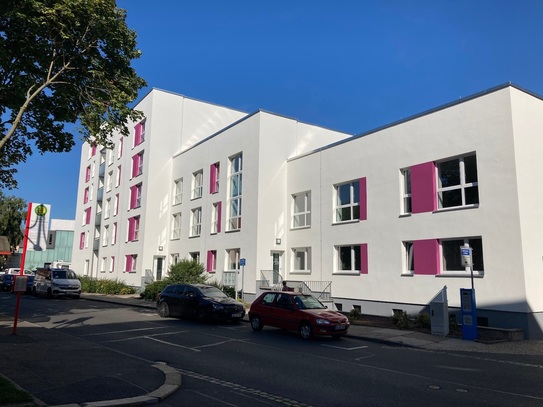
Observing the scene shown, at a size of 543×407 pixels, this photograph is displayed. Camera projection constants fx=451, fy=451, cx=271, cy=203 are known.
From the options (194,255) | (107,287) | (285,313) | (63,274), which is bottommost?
(285,313)

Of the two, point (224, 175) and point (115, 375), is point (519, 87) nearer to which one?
point (115, 375)

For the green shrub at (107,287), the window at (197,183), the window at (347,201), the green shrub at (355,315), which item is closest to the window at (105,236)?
the green shrub at (107,287)

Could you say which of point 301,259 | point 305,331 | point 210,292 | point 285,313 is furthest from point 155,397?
point 301,259

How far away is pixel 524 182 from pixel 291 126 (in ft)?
49.9

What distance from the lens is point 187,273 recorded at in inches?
1051

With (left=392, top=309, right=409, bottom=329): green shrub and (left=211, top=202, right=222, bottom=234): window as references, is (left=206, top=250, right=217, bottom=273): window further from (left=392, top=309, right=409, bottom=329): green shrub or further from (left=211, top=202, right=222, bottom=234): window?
(left=392, top=309, right=409, bottom=329): green shrub

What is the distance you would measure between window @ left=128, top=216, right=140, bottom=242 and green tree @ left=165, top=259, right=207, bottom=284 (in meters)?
11.4

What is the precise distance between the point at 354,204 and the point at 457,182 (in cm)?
541

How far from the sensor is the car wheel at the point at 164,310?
63.1 ft

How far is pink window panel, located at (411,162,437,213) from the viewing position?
1828cm

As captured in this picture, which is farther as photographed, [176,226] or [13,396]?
[176,226]

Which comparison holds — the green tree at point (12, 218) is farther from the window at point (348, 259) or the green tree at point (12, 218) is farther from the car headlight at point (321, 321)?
the car headlight at point (321, 321)

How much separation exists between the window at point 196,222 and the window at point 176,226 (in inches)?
89.5

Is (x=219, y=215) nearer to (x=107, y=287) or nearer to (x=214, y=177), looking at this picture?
(x=214, y=177)
